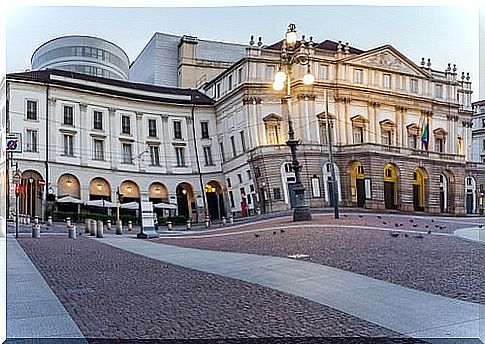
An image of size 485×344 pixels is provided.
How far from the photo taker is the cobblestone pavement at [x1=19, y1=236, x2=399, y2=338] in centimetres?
416

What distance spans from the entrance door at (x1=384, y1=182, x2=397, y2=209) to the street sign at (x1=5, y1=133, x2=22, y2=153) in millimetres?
3732

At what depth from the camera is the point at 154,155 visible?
220 inches

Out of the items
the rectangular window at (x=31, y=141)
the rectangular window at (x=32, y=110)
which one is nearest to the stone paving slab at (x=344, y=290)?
the rectangular window at (x=31, y=141)

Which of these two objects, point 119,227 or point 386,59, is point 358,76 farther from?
point 119,227

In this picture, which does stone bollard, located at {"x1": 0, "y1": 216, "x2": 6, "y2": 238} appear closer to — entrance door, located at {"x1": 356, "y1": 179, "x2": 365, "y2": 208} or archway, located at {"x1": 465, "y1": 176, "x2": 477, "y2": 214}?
entrance door, located at {"x1": 356, "y1": 179, "x2": 365, "y2": 208}

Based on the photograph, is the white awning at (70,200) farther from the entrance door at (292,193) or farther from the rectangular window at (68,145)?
the entrance door at (292,193)

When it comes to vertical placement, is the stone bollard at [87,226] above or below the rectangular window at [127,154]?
below

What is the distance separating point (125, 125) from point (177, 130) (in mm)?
542

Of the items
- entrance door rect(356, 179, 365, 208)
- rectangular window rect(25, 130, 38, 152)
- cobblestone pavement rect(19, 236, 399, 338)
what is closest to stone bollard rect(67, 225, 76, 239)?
cobblestone pavement rect(19, 236, 399, 338)

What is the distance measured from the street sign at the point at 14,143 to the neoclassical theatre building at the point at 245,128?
9.7 inches

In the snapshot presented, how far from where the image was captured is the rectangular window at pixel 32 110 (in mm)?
5191

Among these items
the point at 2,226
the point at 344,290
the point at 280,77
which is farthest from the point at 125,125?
the point at 344,290

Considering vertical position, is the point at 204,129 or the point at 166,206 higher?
the point at 204,129

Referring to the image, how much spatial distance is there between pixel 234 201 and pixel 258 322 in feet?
5.22
